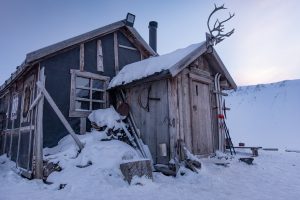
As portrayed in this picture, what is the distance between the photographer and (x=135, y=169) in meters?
6.12

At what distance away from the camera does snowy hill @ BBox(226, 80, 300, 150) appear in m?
32.5

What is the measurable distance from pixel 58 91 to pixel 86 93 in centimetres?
113

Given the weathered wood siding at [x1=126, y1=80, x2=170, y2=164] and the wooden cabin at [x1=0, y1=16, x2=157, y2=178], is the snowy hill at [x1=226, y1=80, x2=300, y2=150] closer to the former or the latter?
the wooden cabin at [x1=0, y1=16, x2=157, y2=178]

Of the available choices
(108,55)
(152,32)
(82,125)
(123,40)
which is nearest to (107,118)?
(82,125)

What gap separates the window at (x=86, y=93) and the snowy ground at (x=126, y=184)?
5.03 feet

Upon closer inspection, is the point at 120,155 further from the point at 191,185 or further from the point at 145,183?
the point at 191,185

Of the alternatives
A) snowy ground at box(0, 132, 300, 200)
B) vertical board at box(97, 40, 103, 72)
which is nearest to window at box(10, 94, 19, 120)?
snowy ground at box(0, 132, 300, 200)

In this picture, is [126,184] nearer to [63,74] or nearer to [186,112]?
[186,112]

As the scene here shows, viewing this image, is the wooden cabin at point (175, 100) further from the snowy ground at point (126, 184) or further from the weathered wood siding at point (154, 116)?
the snowy ground at point (126, 184)

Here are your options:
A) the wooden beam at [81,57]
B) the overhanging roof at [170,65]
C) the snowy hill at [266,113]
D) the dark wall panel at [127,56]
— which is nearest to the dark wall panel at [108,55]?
the dark wall panel at [127,56]

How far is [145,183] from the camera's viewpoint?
5.97 meters

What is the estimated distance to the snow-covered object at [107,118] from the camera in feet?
27.7

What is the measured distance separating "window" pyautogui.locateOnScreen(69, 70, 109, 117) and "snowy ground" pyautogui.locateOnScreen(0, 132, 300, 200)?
5.03 ft

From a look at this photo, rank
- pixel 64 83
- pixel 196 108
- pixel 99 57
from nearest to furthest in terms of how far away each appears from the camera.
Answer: pixel 196 108, pixel 64 83, pixel 99 57
